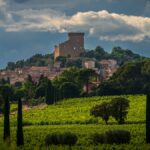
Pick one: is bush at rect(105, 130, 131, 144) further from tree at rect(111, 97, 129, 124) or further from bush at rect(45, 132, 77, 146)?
tree at rect(111, 97, 129, 124)

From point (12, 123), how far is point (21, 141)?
34919mm

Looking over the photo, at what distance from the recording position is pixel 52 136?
4028 centimetres

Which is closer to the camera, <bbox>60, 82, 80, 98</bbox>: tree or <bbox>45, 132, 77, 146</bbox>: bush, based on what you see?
<bbox>45, 132, 77, 146</bbox>: bush

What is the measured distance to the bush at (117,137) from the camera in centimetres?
4044

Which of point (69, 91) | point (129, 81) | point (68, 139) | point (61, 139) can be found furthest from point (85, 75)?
point (61, 139)

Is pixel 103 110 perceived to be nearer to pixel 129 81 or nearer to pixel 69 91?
pixel 69 91

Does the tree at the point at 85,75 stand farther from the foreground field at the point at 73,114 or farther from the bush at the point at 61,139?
the bush at the point at 61,139

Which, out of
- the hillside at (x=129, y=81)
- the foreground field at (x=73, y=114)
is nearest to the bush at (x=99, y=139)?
the foreground field at (x=73, y=114)

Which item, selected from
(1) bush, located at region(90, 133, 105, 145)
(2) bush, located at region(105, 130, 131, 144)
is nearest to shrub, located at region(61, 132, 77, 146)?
(1) bush, located at region(90, 133, 105, 145)

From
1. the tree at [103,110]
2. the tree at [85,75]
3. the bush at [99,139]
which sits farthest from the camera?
the tree at [85,75]

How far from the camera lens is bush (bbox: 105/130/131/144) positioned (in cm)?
4044

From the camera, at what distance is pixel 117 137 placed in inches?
1609

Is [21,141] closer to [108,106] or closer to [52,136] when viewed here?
[52,136]

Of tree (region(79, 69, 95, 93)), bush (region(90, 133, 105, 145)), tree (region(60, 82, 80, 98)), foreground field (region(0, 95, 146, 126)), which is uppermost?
tree (region(79, 69, 95, 93))
